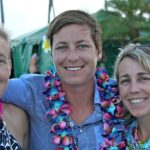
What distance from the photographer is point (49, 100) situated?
9.86 feet

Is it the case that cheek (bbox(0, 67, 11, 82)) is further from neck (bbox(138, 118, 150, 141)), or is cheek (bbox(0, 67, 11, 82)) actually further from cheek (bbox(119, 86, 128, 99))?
neck (bbox(138, 118, 150, 141))

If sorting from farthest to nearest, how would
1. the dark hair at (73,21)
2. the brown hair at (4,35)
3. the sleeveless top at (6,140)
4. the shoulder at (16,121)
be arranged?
the dark hair at (73,21) < the shoulder at (16,121) < the brown hair at (4,35) < the sleeveless top at (6,140)

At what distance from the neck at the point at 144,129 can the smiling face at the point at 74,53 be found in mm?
505

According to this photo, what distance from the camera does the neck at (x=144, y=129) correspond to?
285cm

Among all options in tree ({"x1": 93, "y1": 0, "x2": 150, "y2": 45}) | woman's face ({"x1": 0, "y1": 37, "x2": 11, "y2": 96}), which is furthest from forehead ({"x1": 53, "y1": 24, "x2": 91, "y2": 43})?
tree ({"x1": 93, "y1": 0, "x2": 150, "y2": 45})

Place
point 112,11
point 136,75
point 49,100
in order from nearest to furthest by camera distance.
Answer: point 136,75
point 49,100
point 112,11

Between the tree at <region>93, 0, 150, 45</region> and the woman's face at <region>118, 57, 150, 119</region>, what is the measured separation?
10.9 metres

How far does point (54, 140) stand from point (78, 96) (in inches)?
15.2

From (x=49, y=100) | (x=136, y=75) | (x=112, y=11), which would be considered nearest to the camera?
(x=136, y=75)

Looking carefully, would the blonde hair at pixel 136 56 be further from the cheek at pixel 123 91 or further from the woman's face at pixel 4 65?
the woman's face at pixel 4 65

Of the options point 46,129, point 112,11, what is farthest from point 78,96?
point 112,11

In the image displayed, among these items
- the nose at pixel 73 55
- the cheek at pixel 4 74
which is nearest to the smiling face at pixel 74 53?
the nose at pixel 73 55

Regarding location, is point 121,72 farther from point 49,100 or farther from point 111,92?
point 49,100

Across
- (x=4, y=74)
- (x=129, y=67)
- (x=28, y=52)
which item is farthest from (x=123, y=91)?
(x=28, y=52)
